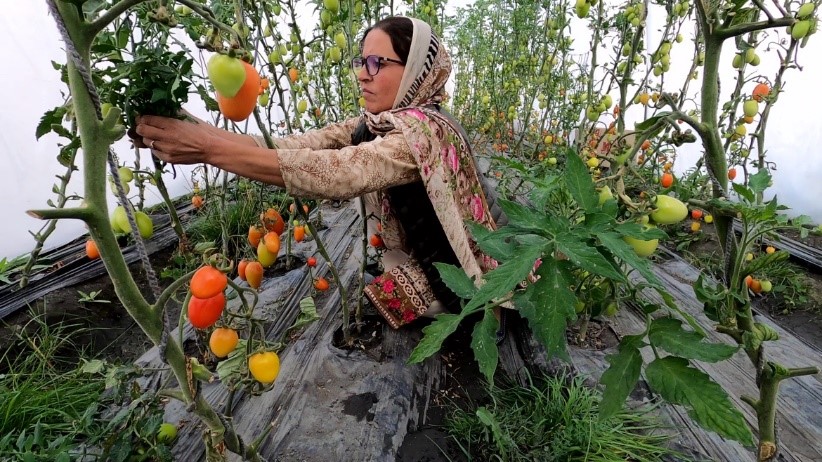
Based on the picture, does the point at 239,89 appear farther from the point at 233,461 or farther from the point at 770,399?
the point at 770,399

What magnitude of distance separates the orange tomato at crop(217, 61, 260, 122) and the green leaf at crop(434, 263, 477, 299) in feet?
1.47

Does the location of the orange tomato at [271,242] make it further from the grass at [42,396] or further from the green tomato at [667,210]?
the green tomato at [667,210]

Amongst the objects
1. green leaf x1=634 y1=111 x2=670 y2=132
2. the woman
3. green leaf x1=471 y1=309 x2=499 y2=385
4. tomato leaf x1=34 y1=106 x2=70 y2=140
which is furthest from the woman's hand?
green leaf x1=634 y1=111 x2=670 y2=132

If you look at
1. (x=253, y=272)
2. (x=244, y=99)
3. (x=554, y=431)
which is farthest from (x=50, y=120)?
(x=554, y=431)

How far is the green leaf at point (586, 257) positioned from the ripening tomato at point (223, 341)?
0.70 m

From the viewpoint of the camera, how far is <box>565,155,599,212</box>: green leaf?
0.70 m

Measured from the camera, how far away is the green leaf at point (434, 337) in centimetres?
69

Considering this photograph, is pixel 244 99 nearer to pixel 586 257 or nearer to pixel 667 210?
pixel 586 257

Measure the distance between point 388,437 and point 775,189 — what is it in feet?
10.4

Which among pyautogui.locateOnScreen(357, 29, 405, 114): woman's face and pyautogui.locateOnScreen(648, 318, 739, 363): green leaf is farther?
pyautogui.locateOnScreen(357, 29, 405, 114): woman's face

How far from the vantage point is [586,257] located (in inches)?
24.2

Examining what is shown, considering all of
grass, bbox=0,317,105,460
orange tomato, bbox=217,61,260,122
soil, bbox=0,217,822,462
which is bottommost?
soil, bbox=0,217,822,462

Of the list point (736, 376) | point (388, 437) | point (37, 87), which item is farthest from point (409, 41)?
point (37, 87)

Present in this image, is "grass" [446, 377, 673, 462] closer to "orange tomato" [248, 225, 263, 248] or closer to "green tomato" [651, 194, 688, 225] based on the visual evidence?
"green tomato" [651, 194, 688, 225]
